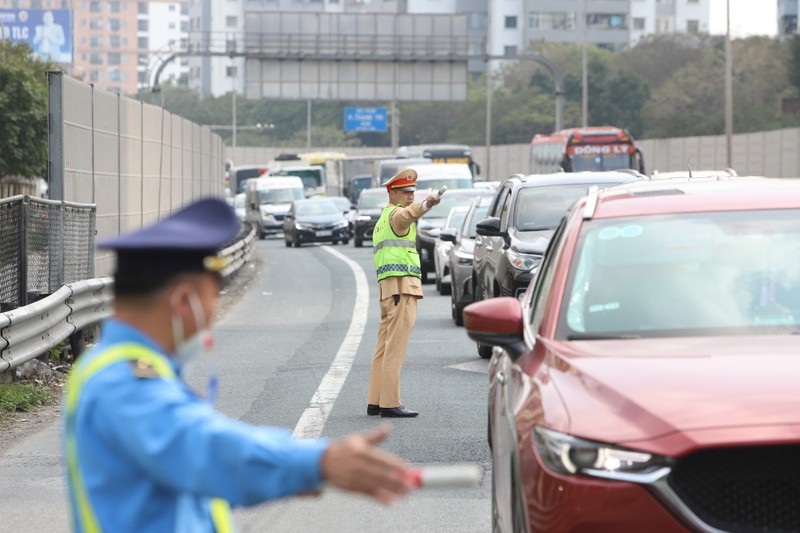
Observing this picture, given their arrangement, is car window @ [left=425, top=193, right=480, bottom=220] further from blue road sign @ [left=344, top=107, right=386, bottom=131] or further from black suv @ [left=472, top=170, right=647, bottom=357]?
blue road sign @ [left=344, top=107, right=386, bottom=131]

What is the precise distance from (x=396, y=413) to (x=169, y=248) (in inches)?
351

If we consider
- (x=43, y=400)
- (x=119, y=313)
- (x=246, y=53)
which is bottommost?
(x=43, y=400)

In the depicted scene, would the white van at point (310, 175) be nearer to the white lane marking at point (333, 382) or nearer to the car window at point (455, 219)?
the car window at point (455, 219)

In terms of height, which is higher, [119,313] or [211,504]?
[119,313]

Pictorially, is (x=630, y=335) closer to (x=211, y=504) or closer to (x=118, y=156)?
(x=211, y=504)

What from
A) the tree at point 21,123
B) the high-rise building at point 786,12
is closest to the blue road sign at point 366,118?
the high-rise building at point 786,12

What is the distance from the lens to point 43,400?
43.8ft

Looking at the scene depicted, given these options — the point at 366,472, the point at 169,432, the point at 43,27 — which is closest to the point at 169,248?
the point at 169,432

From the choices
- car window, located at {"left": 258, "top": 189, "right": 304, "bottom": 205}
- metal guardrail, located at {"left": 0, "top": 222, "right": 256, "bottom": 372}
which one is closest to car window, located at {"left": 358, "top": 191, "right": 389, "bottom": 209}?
car window, located at {"left": 258, "top": 189, "right": 304, "bottom": 205}

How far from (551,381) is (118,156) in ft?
56.8

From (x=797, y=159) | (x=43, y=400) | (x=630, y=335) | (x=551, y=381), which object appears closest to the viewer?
(x=551, y=381)

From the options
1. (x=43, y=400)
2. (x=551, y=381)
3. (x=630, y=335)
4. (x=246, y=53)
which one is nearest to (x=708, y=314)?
(x=630, y=335)

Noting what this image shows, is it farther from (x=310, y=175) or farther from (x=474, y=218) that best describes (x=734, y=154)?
(x=474, y=218)

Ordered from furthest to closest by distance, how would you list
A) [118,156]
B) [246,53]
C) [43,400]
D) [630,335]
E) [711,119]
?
[711,119] < [246,53] < [118,156] < [43,400] < [630,335]
